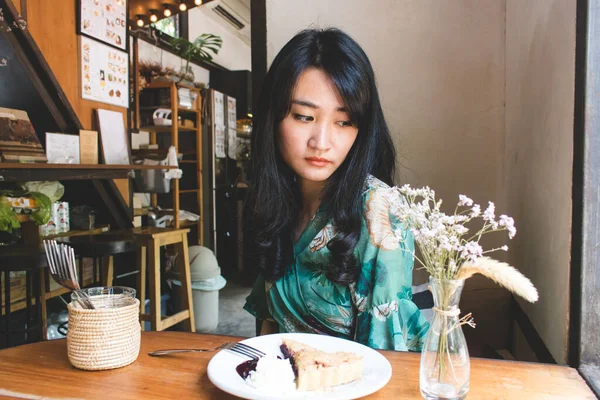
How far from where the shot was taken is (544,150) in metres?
1.54

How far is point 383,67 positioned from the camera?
7.80ft

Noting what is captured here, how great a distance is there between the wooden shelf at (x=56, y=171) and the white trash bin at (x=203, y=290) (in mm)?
1133

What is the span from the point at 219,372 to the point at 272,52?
1.85m

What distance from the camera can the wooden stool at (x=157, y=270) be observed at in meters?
3.20

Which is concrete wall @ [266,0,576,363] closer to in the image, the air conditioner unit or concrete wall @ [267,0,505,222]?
concrete wall @ [267,0,505,222]

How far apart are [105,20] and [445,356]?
13.0ft

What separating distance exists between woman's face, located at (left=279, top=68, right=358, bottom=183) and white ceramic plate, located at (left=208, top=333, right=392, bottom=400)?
48cm

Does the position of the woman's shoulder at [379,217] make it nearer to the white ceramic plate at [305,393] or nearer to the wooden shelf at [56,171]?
the white ceramic plate at [305,393]

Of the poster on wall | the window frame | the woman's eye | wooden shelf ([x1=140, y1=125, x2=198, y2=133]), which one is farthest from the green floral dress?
wooden shelf ([x1=140, y1=125, x2=198, y2=133])

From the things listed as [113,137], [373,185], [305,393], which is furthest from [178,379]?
[113,137]

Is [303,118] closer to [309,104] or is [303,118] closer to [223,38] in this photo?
[309,104]

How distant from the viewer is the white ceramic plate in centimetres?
Result: 76

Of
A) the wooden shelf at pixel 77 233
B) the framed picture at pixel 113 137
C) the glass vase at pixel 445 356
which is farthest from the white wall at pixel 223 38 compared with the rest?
the glass vase at pixel 445 356

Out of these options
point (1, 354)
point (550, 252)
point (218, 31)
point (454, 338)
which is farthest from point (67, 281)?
point (218, 31)
